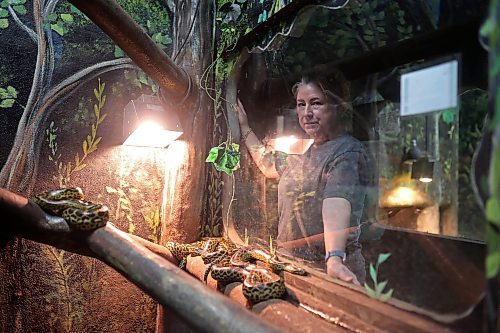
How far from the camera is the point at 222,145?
2.75m

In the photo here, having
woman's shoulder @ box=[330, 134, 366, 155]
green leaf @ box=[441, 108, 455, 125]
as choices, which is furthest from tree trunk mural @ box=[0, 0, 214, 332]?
green leaf @ box=[441, 108, 455, 125]

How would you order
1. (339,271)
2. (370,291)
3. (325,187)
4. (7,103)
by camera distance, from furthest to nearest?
1. (7,103)
2. (325,187)
3. (339,271)
4. (370,291)

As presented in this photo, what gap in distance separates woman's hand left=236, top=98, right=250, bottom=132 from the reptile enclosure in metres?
0.07

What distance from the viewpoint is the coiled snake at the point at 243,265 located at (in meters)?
1.69

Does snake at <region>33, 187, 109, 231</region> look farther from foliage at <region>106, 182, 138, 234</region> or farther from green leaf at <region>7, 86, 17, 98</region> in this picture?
green leaf at <region>7, 86, 17, 98</region>

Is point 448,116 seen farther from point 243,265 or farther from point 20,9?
point 20,9

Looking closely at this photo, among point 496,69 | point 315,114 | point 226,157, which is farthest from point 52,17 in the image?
point 496,69

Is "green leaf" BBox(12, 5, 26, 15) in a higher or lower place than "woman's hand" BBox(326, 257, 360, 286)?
higher

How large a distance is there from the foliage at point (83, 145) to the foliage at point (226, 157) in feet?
2.54

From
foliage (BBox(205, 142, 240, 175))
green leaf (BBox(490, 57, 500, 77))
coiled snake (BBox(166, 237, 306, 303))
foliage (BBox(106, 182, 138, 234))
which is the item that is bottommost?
coiled snake (BBox(166, 237, 306, 303))

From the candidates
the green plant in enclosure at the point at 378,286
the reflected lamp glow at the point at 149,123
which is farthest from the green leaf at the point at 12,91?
the green plant in enclosure at the point at 378,286

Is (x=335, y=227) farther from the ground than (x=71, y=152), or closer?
closer

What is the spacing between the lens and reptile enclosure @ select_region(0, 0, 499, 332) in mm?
1282

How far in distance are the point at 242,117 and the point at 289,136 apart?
1.77ft
